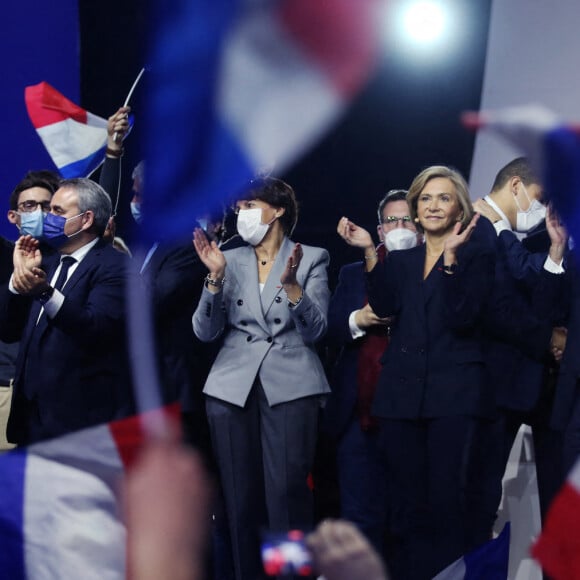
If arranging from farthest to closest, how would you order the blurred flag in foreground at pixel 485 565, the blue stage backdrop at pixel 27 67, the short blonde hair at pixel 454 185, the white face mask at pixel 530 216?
the blue stage backdrop at pixel 27 67, the white face mask at pixel 530 216, the short blonde hair at pixel 454 185, the blurred flag in foreground at pixel 485 565

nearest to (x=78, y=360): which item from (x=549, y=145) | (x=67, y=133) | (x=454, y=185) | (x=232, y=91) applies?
(x=232, y=91)

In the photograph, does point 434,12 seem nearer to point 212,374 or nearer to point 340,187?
point 340,187

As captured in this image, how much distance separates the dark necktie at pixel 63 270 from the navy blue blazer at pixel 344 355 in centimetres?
95

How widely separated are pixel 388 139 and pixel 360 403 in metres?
1.45

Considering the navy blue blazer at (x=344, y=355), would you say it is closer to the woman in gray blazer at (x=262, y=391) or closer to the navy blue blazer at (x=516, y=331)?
the woman in gray blazer at (x=262, y=391)

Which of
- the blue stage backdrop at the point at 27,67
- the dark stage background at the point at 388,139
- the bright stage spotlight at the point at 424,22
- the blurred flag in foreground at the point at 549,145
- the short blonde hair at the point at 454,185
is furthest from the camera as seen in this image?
the blue stage backdrop at the point at 27,67

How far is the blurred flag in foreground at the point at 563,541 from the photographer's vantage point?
1473mm

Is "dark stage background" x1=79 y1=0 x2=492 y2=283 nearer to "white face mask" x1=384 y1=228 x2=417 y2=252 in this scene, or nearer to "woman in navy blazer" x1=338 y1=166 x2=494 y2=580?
"white face mask" x1=384 y1=228 x2=417 y2=252

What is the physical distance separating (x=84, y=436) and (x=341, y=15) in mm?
2885

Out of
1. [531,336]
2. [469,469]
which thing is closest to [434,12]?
[531,336]

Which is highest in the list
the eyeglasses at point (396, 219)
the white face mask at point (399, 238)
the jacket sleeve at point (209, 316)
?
the eyeglasses at point (396, 219)

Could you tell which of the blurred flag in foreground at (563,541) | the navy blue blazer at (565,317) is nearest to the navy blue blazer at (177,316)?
the navy blue blazer at (565,317)

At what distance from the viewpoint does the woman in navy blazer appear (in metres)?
3.34

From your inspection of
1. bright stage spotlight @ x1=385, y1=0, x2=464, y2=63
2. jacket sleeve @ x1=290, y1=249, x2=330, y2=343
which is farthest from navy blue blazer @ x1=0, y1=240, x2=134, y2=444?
bright stage spotlight @ x1=385, y1=0, x2=464, y2=63
